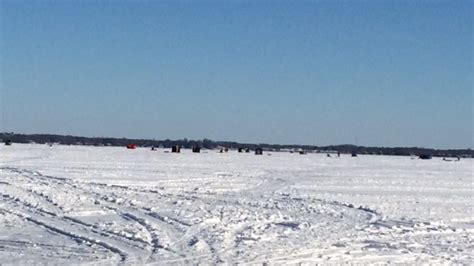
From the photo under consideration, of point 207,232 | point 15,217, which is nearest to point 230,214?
point 207,232

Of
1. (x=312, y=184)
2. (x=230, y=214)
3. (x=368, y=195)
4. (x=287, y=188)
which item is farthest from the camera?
(x=312, y=184)

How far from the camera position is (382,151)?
187 meters

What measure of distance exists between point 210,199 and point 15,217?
22.0 feet

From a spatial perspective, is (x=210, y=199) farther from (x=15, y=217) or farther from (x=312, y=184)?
(x=312, y=184)

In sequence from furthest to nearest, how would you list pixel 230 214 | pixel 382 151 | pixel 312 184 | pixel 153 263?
pixel 382 151 < pixel 312 184 < pixel 230 214 < pixel 153 263

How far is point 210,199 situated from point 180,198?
85 centimetres

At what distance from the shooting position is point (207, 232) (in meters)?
13.4

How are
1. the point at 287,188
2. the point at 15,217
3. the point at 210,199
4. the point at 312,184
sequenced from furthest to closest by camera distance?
the point at 312,184
the point at 287,188
the point at 210,199
the point at 15,217

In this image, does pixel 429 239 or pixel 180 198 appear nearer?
pixel 429 239

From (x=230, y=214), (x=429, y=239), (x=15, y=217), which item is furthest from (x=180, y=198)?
(x=429, y=239)

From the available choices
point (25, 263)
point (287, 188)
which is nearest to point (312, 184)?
point (287, 188)

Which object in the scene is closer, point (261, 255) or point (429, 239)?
point (261, 255)

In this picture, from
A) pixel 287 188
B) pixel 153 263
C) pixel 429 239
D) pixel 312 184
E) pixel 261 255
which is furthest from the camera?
pixel 312 184

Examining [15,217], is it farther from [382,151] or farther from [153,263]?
[382,151]
